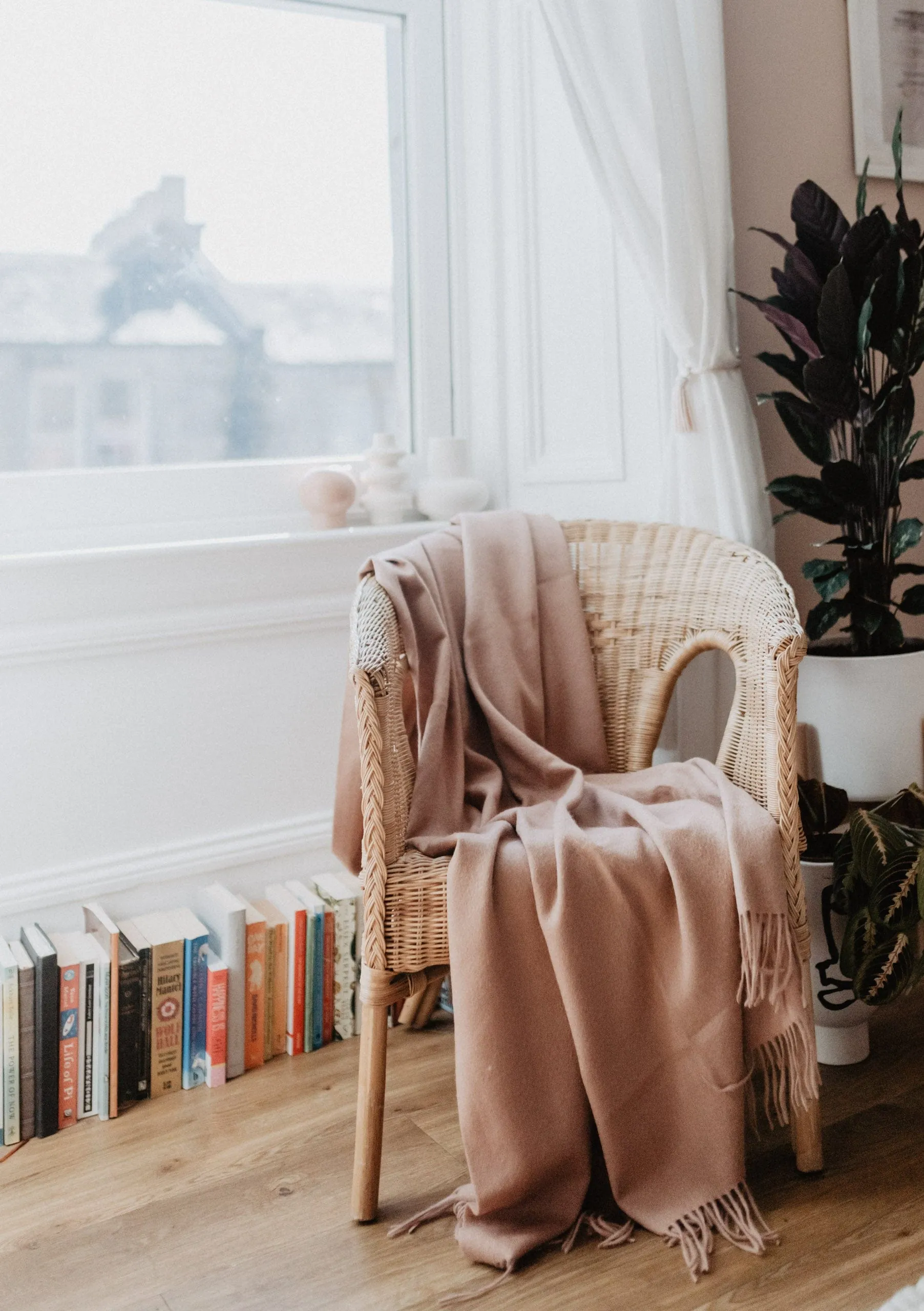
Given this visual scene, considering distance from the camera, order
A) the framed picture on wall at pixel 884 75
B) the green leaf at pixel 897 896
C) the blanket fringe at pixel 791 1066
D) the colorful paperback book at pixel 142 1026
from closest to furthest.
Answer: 1. the blanket fringe at pixel 791 1066
2. the green leaf at pixel 897 896
3. the colorful paperback book at pixel 142 1026
4. the framed picture on wall at pixel 884 75

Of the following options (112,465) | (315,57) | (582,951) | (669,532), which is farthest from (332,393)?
(582,951)

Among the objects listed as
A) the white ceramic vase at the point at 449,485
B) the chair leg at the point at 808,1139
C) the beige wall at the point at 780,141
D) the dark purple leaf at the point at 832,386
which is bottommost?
the chair leg at the point at 808,1139

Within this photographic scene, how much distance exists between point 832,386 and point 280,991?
1408 millimetres

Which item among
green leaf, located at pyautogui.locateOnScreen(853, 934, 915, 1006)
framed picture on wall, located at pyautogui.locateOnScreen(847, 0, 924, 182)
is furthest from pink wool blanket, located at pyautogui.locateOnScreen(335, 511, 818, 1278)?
framed picture on wall, located at pyautogui.locateOnScreen(847, 0, 924, 182)

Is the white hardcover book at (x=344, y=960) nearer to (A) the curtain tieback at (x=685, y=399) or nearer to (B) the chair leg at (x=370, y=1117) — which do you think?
(B) the chair leg at (x=370, y=1117)

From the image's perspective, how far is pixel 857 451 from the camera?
2.15m

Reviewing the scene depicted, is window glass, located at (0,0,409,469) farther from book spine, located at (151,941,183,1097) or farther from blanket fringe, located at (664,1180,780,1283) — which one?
blanket fringe, located at (664,1180,780,1283)

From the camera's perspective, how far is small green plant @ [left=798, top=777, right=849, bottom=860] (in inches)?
78.2

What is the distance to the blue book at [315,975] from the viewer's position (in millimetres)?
2088

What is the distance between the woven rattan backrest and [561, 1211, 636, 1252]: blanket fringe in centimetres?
64

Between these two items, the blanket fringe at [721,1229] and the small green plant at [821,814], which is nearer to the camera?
the blanket fringe at [721,1229]

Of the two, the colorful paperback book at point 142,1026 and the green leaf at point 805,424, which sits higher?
the green leaf at point 805,424

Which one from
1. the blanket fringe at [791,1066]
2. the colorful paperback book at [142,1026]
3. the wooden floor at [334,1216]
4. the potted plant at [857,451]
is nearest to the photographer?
the wooden floor at [334,1216]

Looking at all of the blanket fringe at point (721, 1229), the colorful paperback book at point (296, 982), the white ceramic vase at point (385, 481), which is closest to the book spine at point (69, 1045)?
the colorful paperback book at point (296, 982)
